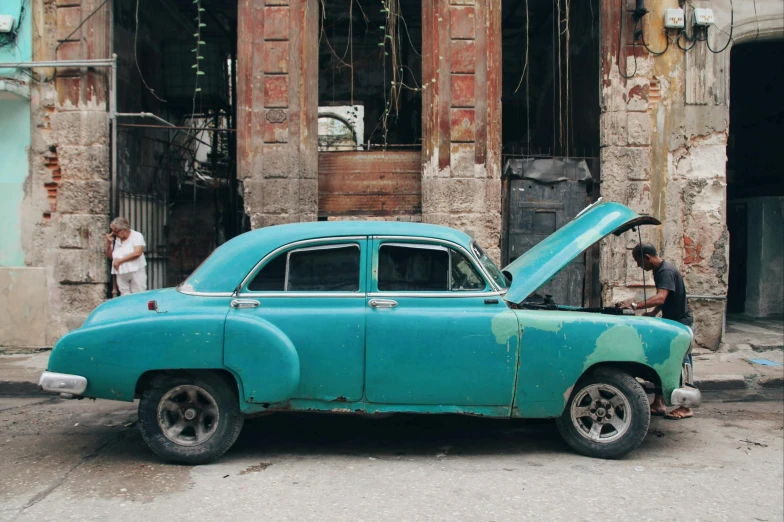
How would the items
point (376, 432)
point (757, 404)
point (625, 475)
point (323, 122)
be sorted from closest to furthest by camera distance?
point (625, 475) → point (376, 432) → point (757, 404) → point (323, 122)

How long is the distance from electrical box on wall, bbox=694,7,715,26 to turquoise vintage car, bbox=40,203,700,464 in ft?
18.2

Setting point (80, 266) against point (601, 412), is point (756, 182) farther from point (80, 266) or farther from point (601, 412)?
point (80, 266)

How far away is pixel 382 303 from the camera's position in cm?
470

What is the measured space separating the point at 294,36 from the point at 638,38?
4610 mm

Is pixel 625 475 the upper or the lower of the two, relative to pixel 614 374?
lower

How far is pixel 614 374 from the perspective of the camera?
481 cm

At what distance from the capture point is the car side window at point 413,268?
4812mm

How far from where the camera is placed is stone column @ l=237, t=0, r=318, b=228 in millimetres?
8680

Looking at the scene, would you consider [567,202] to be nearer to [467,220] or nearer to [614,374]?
[467,220]

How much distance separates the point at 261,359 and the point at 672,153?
6.66m

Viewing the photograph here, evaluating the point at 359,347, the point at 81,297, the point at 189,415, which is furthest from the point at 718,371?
the point at 81,297

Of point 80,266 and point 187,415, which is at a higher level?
point 80,266

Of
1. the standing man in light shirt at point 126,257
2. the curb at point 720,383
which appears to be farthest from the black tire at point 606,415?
the standing man in light shirt at point 126,257

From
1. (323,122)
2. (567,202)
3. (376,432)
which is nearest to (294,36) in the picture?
(567,202)
